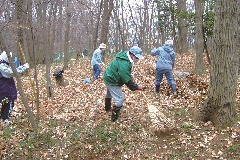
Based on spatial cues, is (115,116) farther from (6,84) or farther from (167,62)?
(6,84)

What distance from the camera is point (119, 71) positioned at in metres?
5.25

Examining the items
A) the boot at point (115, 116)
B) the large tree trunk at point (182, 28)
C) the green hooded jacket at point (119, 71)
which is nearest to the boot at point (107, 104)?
the boot at point (115, 116)

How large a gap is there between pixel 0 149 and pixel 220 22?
16.7ft

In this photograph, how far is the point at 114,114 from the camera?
5770mm

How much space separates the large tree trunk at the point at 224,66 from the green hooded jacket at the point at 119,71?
1828 millimetres

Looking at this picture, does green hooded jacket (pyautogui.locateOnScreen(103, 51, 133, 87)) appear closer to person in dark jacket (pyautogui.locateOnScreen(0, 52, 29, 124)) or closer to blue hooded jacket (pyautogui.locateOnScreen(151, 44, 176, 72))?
person in dark jacket (pyautogui.locateOnScreen(0, 52, 29, 124))

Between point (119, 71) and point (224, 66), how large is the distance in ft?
7.33

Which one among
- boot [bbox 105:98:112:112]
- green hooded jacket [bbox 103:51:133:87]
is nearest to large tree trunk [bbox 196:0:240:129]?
green hooded jacket [bbox 103:51:133:87]

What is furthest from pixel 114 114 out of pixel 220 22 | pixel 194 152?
pixel 220 22

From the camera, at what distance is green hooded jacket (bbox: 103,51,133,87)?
17.1 feet

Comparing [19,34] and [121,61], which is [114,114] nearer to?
[121,61]

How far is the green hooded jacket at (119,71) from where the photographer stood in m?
5.21

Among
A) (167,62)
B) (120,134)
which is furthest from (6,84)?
(167,62)

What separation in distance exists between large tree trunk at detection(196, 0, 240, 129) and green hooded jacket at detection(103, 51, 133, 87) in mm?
1828
